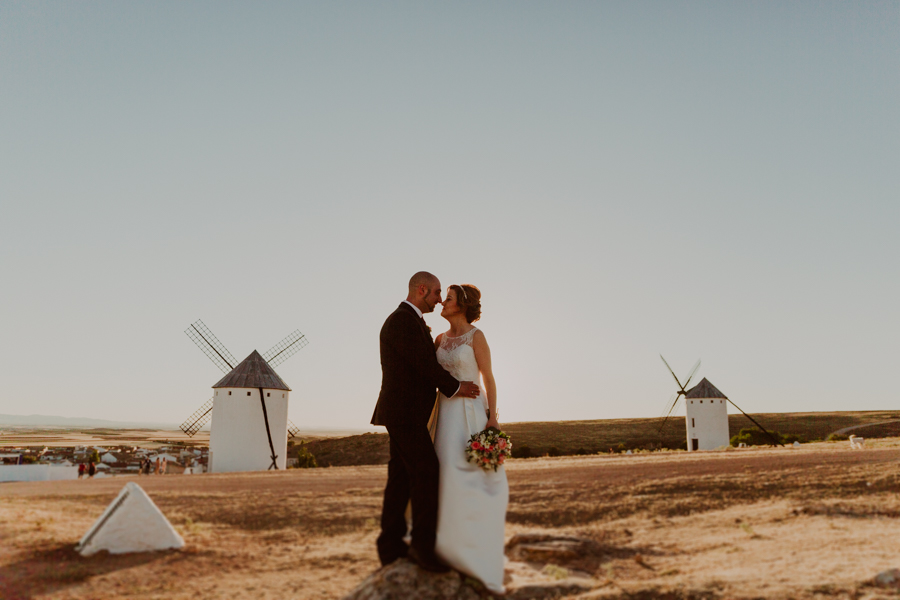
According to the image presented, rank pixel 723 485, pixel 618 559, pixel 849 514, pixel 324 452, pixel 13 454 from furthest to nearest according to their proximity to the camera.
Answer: pixel 324 452
pixel 13 454
pixel 723 485
pixel 849 514
pixel 618 559

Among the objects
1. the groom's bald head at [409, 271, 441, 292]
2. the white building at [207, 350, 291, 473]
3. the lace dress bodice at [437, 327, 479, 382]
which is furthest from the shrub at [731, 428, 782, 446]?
the groom's bald head at [409, 271, 441, 292]

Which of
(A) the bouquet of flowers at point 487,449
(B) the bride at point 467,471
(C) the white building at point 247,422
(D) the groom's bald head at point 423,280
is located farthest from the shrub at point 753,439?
(D) the groom's bald head at point 423,280

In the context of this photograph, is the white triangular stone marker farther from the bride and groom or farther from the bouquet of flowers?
the bouquet of flowers

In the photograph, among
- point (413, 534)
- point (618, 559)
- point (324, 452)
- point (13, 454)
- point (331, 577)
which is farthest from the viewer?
point (324, 452)

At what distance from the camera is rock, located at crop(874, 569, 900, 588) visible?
5164 mm

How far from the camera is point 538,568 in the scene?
Result: 6.54m

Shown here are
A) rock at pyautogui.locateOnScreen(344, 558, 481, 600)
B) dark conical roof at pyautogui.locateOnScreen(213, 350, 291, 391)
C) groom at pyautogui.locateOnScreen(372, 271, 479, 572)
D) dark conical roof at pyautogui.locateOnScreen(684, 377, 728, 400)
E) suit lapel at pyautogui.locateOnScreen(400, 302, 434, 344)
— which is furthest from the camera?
dark conical roof at pyautogui.locateOnScreen(684, 377, 728, 400)

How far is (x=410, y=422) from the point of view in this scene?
5.34 meters

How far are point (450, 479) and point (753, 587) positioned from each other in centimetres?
305

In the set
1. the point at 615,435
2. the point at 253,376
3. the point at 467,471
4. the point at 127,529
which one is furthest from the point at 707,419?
the point at 127,529

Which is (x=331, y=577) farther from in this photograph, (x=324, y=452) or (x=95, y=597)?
(x=324, y=452)

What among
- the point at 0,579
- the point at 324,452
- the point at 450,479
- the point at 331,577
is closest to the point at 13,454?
the point at 324,452

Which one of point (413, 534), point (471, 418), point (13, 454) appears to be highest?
point (471, 418)

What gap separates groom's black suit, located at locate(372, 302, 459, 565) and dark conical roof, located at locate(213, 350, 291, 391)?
909 inches
